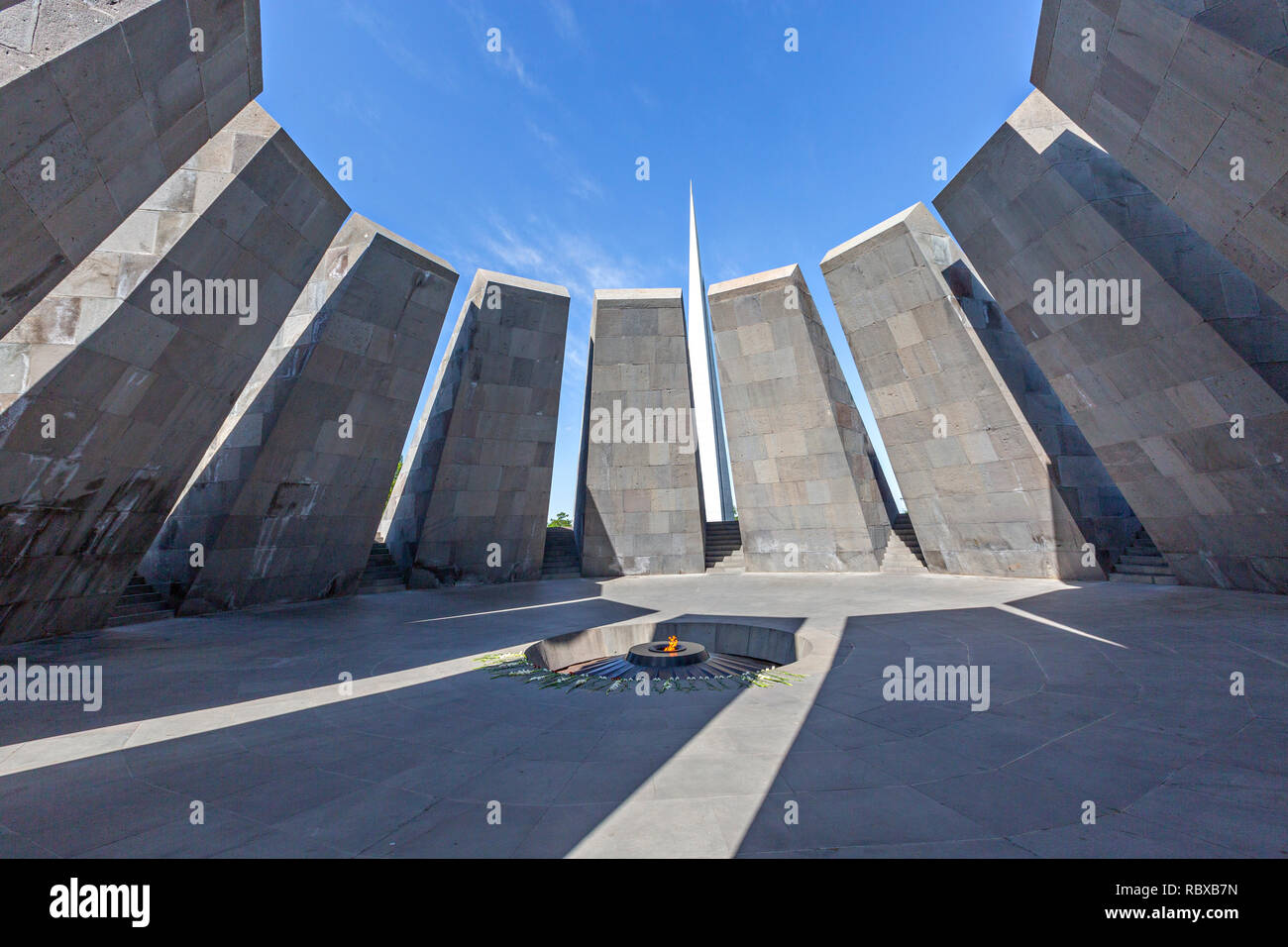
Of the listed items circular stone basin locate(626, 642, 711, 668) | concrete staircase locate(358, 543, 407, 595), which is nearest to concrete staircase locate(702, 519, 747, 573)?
concrete staircase locate(358, 543, 407, 595)

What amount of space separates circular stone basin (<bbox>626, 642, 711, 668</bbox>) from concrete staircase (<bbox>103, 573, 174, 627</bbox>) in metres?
10.9

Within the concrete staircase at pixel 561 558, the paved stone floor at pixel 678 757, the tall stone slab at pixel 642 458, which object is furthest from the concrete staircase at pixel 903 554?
the concrete staircase at pixel 561 558

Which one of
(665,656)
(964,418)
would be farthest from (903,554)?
(665,656)

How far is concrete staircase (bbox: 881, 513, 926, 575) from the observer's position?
60.9 feet

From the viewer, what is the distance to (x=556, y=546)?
915 inches

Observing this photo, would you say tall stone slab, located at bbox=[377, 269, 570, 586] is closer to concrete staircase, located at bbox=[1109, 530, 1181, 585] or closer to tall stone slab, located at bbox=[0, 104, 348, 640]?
tall stone slab, located at bbox=[0, 104, 348, 640]

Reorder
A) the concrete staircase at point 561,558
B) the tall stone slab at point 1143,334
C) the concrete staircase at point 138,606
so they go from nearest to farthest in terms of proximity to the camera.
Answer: the tall stone slab at point 1143,334 < the concrete staircase at point 138,606 < the concrete staircase at point 561,558

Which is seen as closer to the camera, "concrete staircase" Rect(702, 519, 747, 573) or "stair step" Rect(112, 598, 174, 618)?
"stair step" Rect(112, 598, 174, 618)

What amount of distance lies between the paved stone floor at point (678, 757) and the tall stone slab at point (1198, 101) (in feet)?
17.3

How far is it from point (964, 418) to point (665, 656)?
1230 centimetres

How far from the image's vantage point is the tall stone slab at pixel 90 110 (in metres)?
5.21

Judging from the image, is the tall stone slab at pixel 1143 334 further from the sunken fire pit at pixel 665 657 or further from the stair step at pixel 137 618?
the stair step at pixel 137 618
